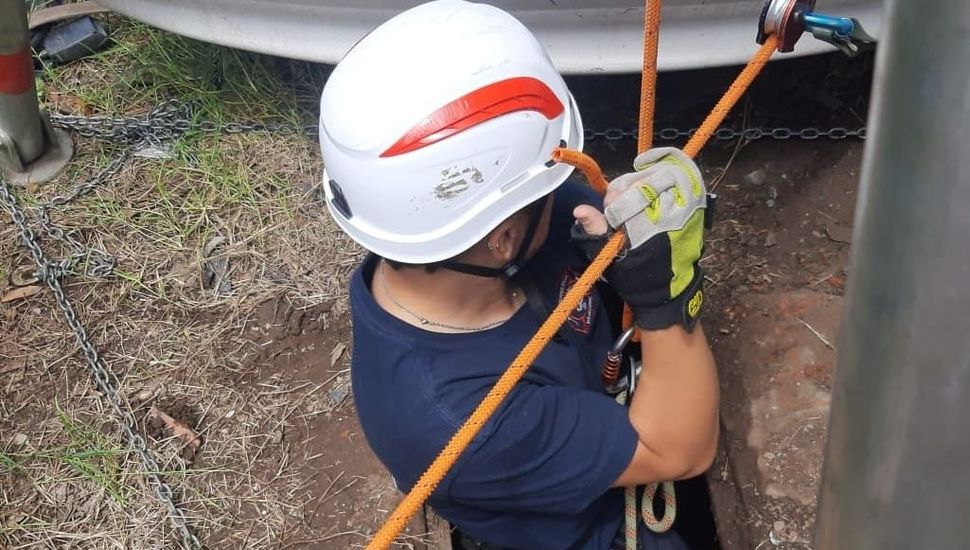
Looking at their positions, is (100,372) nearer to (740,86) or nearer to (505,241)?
(505,241)

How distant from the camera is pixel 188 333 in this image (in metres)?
2.99

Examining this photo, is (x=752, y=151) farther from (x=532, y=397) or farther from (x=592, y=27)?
(x=532, y=397)

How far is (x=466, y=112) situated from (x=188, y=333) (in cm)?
178

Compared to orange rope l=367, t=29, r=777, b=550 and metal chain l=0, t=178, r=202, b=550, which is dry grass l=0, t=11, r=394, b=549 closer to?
metal chain l=0, t=178, r=202, b=550

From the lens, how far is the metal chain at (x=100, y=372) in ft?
8.32

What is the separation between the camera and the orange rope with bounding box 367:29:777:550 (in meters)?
1.21

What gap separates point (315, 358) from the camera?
9.55 ft

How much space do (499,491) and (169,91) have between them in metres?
2.77

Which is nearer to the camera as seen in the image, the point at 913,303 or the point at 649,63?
the point at 913,303

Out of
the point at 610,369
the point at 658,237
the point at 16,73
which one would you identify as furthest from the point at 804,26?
the point at 16,73

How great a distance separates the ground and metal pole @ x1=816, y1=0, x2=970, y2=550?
1.52 m

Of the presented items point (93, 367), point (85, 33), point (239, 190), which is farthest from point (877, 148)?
point (85, 33)

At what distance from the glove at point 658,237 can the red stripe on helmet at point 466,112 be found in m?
0.22

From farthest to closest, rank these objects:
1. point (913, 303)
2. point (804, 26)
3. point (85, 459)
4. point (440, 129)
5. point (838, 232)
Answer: point (838, 232) < point (85, 459) < point (804, 26) < point (440, 129) < point (913, 303)
